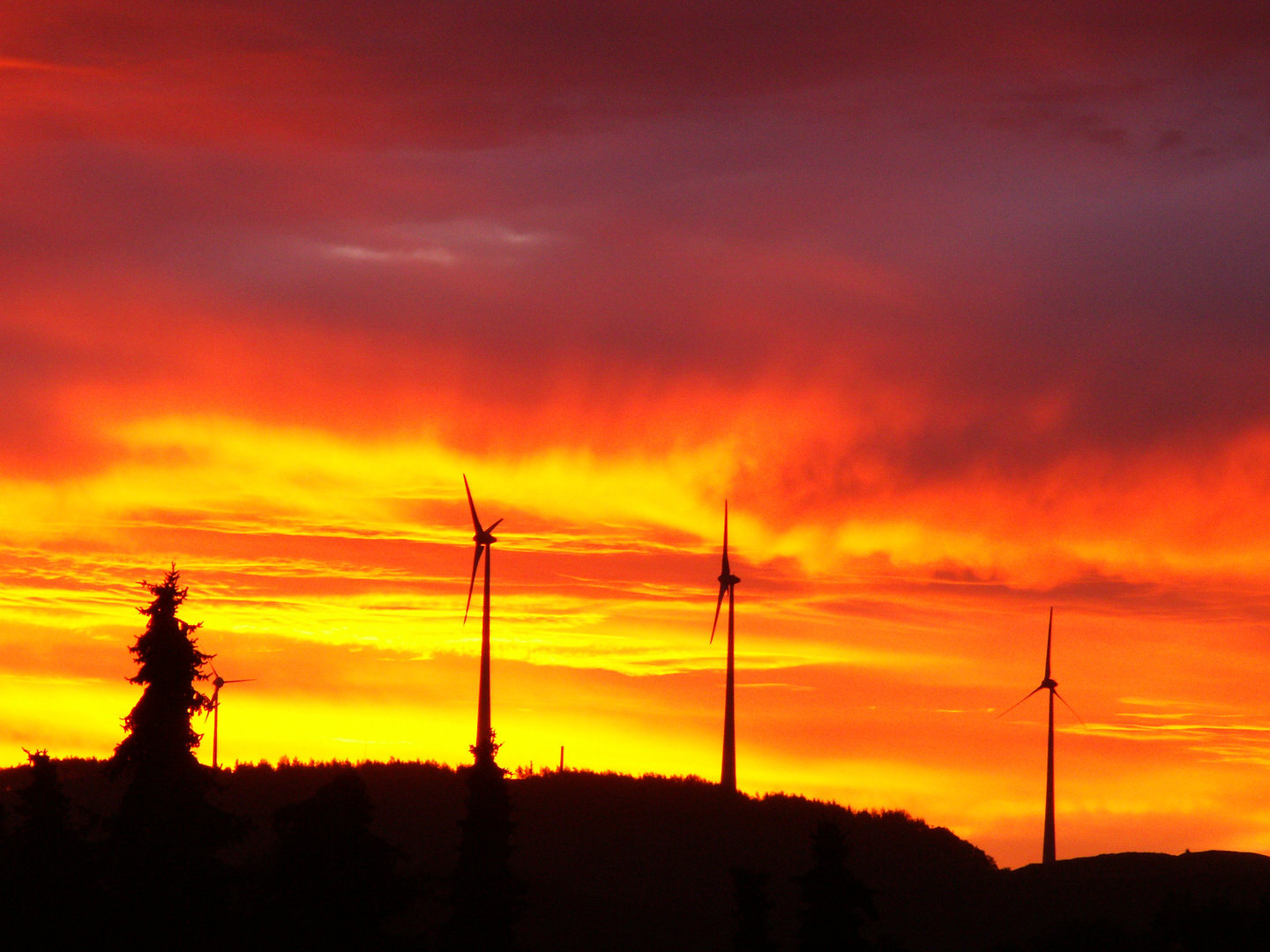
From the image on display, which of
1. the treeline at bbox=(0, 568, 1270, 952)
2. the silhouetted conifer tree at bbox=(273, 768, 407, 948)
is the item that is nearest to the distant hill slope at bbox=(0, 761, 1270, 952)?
the treeline at bbox=(0, 568, 1270, 952)

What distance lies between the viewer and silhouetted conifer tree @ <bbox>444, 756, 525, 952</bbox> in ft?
173

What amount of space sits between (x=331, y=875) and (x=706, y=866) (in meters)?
48.7

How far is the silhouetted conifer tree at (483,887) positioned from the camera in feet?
173

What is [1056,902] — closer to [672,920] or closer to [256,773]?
[672,920]

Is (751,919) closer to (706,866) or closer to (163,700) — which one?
(163,700)

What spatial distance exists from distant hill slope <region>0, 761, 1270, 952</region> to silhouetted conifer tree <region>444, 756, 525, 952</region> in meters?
23.9

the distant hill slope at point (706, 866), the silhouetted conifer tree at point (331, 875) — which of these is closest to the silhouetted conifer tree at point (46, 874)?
the silhouetted conifer tree at point (331, 875)

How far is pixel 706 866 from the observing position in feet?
305

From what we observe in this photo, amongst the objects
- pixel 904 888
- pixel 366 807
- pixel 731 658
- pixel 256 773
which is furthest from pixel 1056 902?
pixel 366 807

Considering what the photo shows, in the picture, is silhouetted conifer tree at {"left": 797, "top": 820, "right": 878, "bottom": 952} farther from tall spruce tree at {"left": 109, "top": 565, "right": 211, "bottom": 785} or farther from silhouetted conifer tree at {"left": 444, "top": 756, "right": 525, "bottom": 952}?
tall spruce tree at {"left": 109, "top": 565, "right": 211, "bottom": 785}

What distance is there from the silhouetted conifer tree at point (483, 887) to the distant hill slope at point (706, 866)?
78.4 feet

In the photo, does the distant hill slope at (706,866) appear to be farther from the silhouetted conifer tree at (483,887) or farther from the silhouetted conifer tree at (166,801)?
the silhouetted conifer tree at (166,801)

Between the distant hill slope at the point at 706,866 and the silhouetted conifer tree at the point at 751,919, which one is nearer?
the silhouetted conifer tree at the point at 751,919

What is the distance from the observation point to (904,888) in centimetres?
9831
